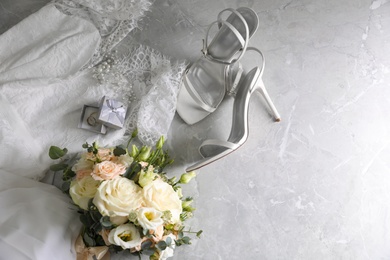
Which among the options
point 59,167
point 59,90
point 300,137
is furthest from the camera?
point 300,137

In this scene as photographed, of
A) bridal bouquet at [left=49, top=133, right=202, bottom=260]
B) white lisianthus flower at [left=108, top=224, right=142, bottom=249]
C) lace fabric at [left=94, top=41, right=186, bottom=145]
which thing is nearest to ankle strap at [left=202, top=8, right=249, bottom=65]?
lace fabric at [left=94, top=41, right=186, bottom=145]

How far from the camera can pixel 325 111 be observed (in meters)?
1.68

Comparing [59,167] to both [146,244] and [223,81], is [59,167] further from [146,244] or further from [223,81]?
[223,81]

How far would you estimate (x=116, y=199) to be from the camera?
1035mm

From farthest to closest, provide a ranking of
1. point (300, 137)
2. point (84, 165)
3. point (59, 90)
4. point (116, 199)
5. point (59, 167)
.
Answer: point (300, 137)
point (59, 90)
point (59, 167)
point (84, 165)
point (116, 199)

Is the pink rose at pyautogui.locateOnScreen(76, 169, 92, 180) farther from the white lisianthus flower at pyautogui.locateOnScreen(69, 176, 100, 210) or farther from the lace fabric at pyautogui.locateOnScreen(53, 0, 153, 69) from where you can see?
the lace fabric at pyautogui.locateOnScreen(53, 0, 153, 69)

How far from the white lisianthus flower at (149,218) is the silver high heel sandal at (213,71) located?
0.59 m

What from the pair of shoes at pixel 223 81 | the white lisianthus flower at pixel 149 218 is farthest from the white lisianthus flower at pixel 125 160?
the pair of shoes at pixel 223 81

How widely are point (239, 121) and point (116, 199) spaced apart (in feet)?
2.17

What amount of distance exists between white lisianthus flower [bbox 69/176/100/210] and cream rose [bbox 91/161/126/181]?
0.04 m

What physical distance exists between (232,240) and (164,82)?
2.09 ft

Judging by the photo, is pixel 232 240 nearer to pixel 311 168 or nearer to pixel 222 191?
pixel 222 191

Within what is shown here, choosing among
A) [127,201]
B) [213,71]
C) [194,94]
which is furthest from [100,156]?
[213,71]

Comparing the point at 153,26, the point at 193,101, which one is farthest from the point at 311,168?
the point at 153,26
